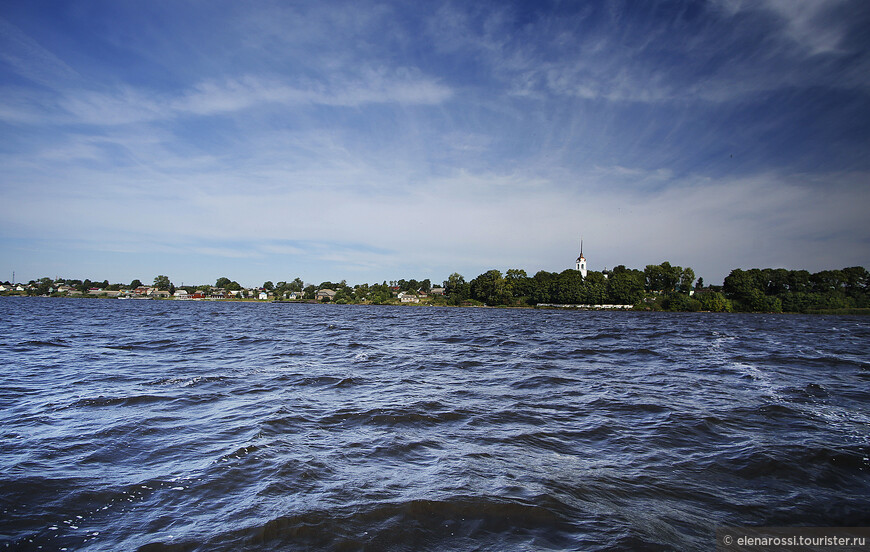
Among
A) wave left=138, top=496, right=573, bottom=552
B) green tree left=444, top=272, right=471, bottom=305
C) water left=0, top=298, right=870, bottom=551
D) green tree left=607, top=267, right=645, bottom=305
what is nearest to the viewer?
wave left=138, top=496, right=573, bottom=552

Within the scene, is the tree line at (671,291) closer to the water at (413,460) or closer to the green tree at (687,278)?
the green tree at (687,278)

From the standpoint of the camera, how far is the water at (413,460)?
4.72 m

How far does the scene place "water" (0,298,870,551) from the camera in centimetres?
472

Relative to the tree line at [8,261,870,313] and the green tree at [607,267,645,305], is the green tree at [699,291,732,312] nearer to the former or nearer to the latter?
the tree line at [8,261,870,313]

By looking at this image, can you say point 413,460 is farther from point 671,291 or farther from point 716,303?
point 671,291

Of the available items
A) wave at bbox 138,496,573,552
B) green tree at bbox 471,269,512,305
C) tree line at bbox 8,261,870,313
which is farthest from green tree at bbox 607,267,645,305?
wave at bbox 138,496,573,552

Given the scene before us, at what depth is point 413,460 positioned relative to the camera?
6.91 metres

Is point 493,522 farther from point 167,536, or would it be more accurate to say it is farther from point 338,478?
point 167,536

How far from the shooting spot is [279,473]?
621 cm

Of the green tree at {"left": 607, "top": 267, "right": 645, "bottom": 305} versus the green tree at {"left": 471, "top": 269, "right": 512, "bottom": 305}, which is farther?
the green tree at {"left": 471, "top": 269, "right": 512, "bottom": 305}

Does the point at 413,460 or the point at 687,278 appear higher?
the point at 687,278

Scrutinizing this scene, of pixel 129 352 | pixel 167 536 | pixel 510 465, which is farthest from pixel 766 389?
pixel 129 352

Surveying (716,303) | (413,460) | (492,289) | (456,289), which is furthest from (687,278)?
(413,460)

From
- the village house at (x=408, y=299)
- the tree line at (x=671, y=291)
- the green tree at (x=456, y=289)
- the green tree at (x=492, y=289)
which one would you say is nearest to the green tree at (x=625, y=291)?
the tree line at (x=671, y=291)
